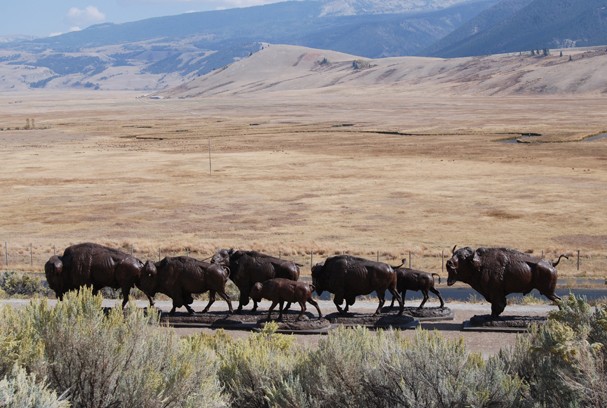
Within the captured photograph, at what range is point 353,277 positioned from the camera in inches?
1033

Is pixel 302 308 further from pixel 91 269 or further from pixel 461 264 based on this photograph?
pixel 91 269

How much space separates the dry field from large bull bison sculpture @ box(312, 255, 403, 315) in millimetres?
18419

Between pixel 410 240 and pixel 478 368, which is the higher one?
pixel 478 368

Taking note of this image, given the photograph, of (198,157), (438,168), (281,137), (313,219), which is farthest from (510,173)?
(281,137)

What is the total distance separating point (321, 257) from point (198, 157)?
55.5 metres

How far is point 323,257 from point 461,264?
21039mm

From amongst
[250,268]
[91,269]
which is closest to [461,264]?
[250,268]

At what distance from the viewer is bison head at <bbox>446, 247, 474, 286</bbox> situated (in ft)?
82.9

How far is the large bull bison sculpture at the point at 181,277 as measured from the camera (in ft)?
86.2

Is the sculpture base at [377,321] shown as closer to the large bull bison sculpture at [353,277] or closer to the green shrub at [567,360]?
the large bull bison sculpture at [353,277]

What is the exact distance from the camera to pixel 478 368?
1359 cm

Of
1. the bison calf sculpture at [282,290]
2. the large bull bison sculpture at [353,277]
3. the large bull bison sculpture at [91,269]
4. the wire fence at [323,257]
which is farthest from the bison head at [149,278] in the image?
the wire fence at [323,257]

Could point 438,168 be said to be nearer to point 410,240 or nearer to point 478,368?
point 410,240

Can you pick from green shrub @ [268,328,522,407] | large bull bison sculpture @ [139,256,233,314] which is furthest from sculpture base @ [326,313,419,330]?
green shrub @ [268,328,522,407]
